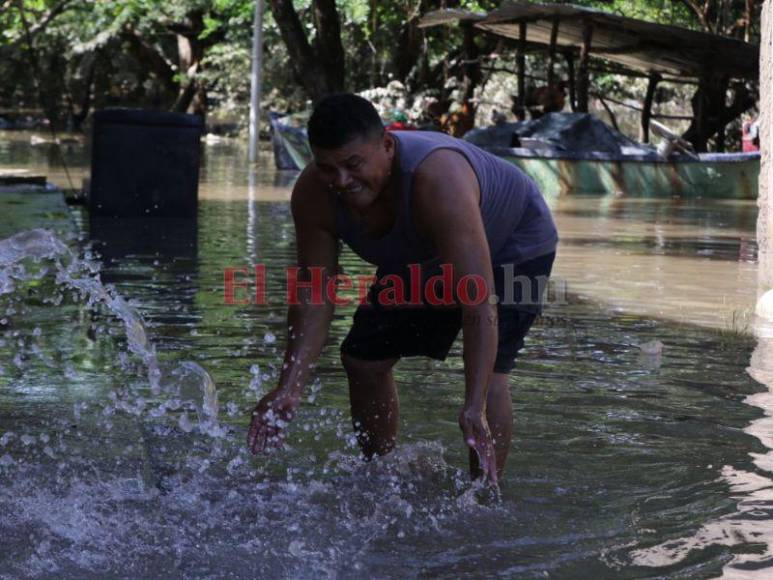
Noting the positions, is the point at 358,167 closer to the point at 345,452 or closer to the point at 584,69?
the point at 345,452

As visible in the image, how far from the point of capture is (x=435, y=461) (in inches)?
194

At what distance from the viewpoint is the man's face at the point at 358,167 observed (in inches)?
146

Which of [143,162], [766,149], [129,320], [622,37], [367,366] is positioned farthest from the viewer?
[622,37]

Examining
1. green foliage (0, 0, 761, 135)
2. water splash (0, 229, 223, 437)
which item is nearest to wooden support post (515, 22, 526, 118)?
green foliage (0, 0, 761, 135)

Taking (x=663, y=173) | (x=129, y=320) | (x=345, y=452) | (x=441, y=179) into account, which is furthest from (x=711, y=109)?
(x=441, y=179)

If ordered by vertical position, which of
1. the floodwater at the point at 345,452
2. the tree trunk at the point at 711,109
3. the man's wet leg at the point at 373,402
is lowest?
the floodwater at the point at 345,452

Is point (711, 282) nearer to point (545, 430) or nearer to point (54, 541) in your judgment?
point (545, 430)

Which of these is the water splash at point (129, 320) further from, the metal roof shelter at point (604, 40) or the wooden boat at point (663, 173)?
the metal roof shelter at point (604, 40)

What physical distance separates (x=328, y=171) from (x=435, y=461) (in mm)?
1578

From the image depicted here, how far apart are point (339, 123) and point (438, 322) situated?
986mm

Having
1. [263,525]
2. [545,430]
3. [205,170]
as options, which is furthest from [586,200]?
[263,525]

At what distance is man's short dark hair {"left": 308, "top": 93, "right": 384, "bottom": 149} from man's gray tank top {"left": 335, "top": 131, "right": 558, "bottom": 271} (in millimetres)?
195

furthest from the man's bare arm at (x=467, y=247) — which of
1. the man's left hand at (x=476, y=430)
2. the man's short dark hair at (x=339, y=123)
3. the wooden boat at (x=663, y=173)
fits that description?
the wooden boat at (x=663, y=173)

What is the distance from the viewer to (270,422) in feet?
13.7
